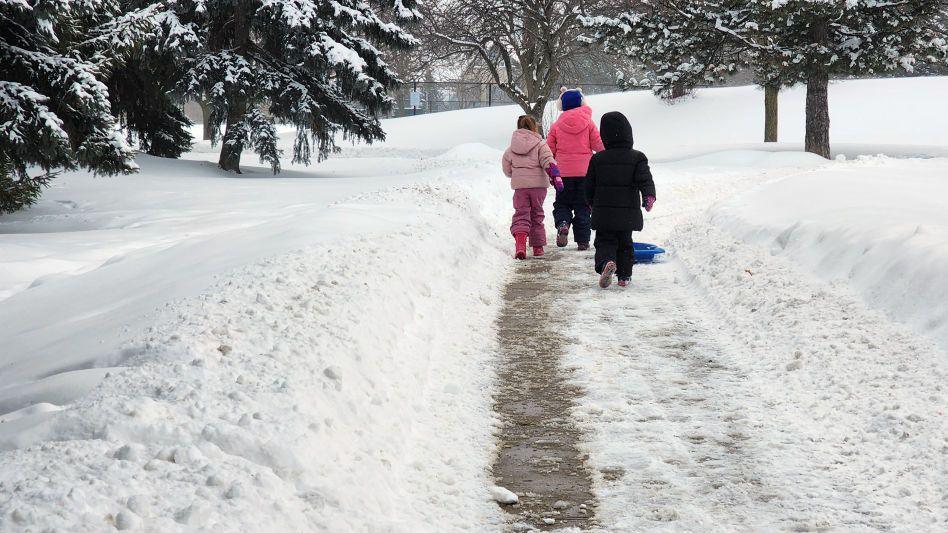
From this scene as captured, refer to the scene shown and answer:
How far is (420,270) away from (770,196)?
6011 millimetres

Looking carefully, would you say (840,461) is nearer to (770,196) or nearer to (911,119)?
(770,196)

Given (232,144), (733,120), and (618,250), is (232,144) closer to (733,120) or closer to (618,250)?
(618,250)

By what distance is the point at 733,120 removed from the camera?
3400 centimetres

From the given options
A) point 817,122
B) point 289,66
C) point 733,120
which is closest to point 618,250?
point 289,66

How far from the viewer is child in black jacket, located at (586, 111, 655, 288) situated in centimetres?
834

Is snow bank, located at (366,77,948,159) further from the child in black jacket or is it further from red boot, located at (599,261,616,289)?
red boot, located at (599,261,616,289)

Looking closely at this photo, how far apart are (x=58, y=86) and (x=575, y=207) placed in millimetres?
6171

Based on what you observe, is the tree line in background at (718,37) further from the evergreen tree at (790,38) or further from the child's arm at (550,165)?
the child's arm at (550,165)

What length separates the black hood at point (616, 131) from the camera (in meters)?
8.51

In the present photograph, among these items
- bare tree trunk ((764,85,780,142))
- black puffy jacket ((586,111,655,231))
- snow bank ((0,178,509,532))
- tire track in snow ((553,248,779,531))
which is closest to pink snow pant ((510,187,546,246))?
black puffy jacket ((586,111,655,231))

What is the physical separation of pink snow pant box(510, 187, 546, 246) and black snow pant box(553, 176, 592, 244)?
1.26ft

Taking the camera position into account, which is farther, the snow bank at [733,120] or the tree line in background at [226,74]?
the snow bank at [733,120]

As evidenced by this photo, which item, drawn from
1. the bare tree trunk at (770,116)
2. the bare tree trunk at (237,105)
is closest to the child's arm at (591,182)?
the bare tree trunk at (237,105)

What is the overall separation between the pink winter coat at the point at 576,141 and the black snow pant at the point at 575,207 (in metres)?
0.11
